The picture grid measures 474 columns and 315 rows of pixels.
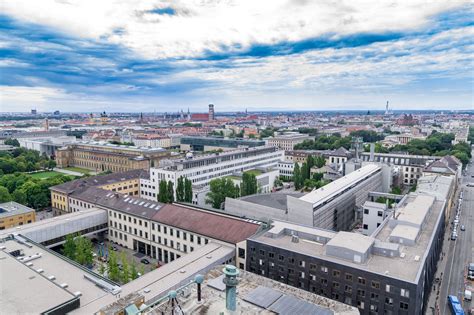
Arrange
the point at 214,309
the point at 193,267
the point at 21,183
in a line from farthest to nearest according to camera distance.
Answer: the point at 21,183
the point at 193,267
the point at 214,309

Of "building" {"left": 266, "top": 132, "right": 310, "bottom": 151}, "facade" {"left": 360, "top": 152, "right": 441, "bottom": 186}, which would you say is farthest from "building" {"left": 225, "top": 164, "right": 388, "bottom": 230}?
"building" {"left": 266, "top": 132, "right": 310, "bottom": 151}

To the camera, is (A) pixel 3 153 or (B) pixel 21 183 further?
(A) pixel 3 153

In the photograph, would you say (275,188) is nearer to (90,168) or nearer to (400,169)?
(400,169)

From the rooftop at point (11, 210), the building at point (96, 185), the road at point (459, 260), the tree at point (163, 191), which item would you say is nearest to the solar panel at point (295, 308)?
the road at point (459, 260)

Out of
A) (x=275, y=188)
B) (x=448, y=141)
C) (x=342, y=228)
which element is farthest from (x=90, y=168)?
(x=448, y=141)

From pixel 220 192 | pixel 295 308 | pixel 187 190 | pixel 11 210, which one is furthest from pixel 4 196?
pixel 295 308

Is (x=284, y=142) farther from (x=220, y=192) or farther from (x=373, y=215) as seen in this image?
(x=373, y=215)
